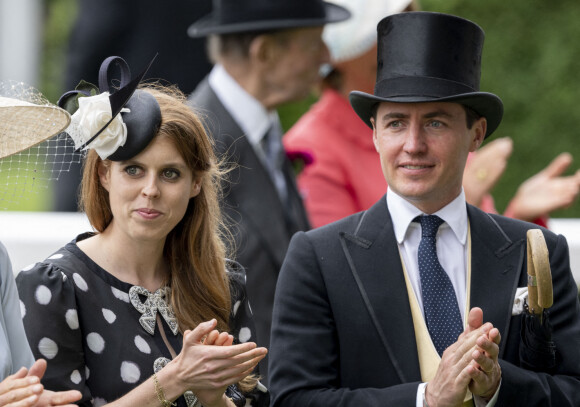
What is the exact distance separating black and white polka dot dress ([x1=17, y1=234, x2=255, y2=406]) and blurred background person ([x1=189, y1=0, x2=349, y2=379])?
1.43m

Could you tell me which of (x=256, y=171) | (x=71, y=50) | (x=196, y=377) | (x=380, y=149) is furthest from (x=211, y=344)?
(x=71, y=50)

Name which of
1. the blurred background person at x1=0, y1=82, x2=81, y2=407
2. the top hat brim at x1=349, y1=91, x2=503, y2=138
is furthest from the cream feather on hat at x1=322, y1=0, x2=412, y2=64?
the blurred background person at x1=0, y1=82, x2=81, y2=407

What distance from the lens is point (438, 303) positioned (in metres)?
3.87

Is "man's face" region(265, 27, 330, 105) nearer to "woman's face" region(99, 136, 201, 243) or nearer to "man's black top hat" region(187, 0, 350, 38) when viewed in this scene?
"man's black top hat" region(187, 0, 350, 38)

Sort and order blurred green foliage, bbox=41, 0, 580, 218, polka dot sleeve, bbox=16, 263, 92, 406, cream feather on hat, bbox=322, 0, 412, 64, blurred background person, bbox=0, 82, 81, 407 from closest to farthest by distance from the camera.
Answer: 1. blurred background person, bbox=0, 82, 81, 407
2. polka dot sleeve, bbox=16, 263, 92, 406
3. cream feather on hat, bbox=322, 0, 412, 64
4. blurred green foliage, bbox=41, 0, 580, 218

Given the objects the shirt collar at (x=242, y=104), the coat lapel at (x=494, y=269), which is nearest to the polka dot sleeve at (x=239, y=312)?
the coat lapel at (x=494, y=269)

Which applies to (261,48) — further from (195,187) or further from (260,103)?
(195,187)

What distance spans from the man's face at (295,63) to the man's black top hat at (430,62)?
1852 mm

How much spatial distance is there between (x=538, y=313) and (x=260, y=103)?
2340 millimetres

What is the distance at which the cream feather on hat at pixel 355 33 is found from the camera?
6.06 meters

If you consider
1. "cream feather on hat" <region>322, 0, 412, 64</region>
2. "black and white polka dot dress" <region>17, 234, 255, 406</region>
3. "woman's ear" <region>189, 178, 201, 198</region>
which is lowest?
"black and white polka dot dress" <region>17, 234, 255, 406</region>

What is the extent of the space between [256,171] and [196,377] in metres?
2.08

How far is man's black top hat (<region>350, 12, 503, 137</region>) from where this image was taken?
3916mm

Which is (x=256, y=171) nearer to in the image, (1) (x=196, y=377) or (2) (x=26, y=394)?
(1) (x=196, y=377)
